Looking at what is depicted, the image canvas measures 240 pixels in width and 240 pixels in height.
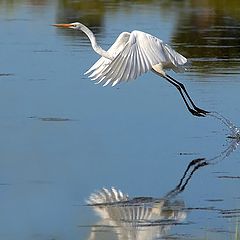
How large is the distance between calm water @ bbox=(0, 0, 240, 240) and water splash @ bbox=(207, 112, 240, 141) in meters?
0.06

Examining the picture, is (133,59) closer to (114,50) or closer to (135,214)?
(114,50)

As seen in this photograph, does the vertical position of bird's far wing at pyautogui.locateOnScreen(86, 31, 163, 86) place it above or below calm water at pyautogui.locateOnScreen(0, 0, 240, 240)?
above

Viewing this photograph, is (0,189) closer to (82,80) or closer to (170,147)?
(170,147)

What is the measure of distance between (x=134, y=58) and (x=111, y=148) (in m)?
0.87

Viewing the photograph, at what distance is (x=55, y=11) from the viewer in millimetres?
25125

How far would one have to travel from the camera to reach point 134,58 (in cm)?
982

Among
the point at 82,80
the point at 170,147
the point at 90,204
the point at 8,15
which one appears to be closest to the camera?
the point at 90,204

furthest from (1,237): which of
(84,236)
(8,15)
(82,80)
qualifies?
(8,15)

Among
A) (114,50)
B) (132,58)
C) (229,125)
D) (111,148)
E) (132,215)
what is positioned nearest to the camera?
(132,215)

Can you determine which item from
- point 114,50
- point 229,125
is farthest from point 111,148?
point 229,125

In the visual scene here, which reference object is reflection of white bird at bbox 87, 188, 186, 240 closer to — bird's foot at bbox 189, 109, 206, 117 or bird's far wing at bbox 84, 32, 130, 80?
bird's far wing at bbox 84, 32, 130, 80

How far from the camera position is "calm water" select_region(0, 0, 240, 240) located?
7.66m

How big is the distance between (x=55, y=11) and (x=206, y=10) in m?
3.58

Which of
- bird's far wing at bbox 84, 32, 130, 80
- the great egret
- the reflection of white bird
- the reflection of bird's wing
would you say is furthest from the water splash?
the reflection of white bird
